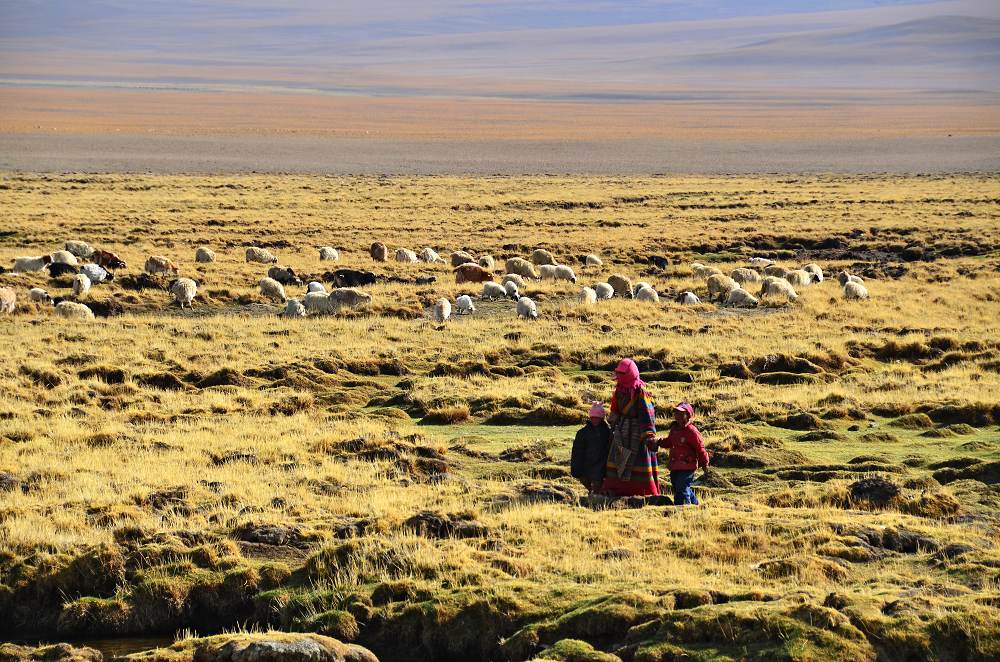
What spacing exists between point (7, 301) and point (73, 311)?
164 cm

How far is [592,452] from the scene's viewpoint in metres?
12.5

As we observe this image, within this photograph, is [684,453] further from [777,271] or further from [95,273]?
[777,271]

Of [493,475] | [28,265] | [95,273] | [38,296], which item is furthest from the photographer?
[28,265]

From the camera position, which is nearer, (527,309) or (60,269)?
(527,309)

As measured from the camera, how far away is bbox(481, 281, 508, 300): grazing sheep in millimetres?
31845

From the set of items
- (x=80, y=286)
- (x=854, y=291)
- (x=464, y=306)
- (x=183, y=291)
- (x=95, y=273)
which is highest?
(x=95, y=273)

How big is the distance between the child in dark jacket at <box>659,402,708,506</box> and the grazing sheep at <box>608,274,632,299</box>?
66.2 feet

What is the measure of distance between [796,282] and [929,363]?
11760 millimetres

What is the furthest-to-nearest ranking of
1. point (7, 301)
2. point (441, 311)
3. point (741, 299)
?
point (741, 299)
point (441, 311)
point (7, 301)

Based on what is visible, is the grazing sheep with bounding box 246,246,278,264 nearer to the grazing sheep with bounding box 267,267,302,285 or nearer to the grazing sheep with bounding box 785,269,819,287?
the grazing sheep with bounding box 267,267,302,285

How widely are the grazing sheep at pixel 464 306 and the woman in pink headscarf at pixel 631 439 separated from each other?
1736 cm

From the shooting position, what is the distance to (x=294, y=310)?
28844 mm

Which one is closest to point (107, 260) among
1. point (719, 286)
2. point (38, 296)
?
point (38, 296)

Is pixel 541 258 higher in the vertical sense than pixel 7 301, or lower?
lower
